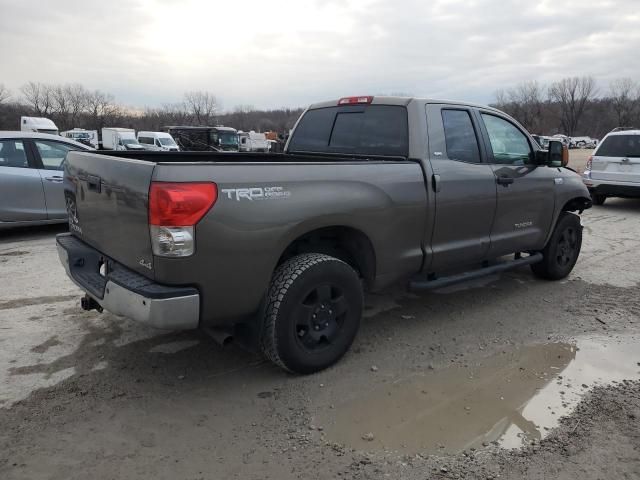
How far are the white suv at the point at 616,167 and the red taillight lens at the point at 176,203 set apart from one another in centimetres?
1104

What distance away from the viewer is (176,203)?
9.18ft

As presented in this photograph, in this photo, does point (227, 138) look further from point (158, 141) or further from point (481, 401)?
point (481, 401)

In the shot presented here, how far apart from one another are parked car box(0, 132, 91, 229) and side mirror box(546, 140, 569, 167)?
21.5ft

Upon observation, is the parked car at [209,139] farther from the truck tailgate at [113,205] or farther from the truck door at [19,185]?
the truck tailgate at [113,205]

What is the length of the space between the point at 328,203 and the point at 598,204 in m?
11.2

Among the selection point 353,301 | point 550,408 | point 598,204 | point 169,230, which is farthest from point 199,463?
point 598,204

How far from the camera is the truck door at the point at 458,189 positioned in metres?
4.27

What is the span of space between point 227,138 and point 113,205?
3676cm

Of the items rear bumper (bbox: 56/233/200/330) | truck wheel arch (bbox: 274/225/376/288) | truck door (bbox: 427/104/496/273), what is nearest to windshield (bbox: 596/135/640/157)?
truck door (bbox: 427/104/496/273)

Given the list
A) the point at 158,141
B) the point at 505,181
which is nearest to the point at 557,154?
the point at 505,181

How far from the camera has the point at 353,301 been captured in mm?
3705

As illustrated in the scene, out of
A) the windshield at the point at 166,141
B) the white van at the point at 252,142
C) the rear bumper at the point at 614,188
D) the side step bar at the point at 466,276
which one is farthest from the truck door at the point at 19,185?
the white van at the point at 252,142

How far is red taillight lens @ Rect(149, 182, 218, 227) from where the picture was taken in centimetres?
280

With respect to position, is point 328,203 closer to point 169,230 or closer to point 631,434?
point 169,230
